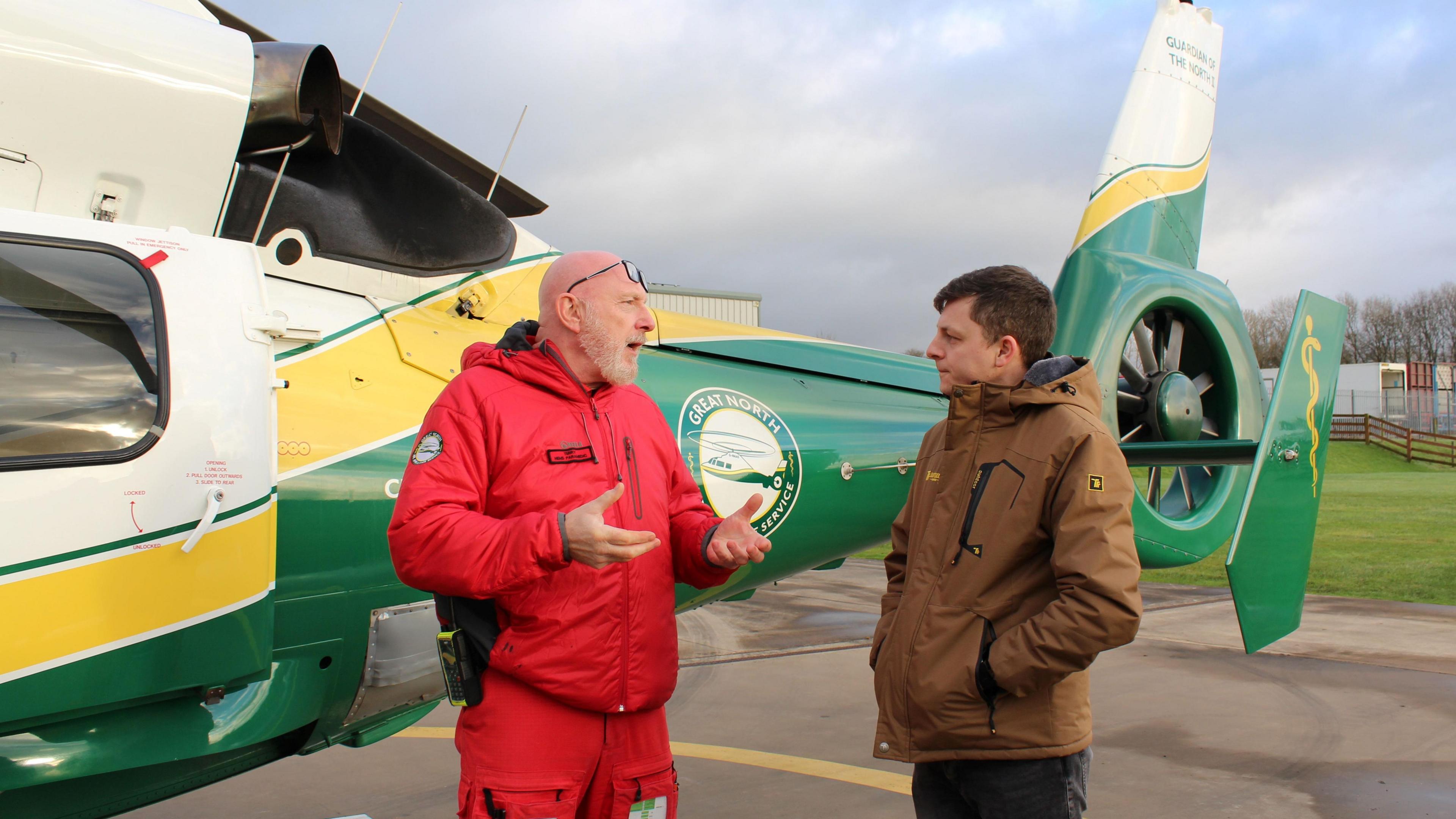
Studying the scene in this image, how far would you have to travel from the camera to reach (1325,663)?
634 centimetres

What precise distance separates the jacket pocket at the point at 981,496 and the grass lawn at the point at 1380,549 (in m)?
3.43

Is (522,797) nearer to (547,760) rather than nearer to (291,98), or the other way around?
(547,760)

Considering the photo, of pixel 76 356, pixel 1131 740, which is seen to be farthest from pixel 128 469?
pixel 1131 740

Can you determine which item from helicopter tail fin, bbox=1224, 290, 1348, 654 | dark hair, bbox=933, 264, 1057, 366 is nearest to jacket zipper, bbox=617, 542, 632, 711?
dark hair, bbox=933, 264, 1057, 366

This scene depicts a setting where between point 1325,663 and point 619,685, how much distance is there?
627cm

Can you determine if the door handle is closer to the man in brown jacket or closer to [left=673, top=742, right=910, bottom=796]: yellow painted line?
the man in brown jacket

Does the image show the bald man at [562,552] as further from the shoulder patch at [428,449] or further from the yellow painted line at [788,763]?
the yellow painted line at [788,763]

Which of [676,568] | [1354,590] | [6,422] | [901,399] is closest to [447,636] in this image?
[676,568]

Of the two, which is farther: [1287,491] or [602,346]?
[1287,491]

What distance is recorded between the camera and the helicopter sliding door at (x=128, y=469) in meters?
1.95

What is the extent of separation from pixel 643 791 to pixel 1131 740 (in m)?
3.75

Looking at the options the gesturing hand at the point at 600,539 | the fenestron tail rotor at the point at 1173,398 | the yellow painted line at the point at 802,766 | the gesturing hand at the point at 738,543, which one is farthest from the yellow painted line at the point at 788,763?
the gesturing hand at the point at 600,539

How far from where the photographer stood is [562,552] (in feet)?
5.50

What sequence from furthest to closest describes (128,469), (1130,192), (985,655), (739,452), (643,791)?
(1130,192), (739,452), (128,469), (643,791), (985,655)
